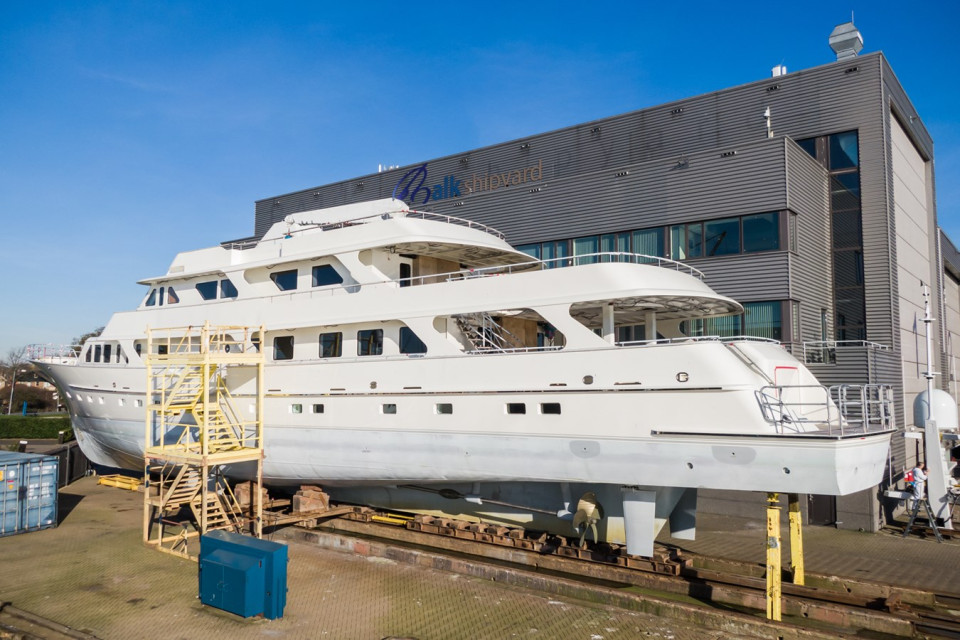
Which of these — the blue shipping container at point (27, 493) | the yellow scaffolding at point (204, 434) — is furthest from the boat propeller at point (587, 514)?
the blue shipping container at point (27, 493)

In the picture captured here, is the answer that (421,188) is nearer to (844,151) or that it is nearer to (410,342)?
(410,342)

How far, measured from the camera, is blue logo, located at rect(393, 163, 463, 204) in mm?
25016

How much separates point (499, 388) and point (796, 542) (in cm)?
519

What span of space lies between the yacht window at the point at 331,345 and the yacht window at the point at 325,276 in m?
1.19

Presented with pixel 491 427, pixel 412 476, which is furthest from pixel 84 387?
pixel 491 427

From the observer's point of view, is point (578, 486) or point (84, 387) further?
point (84, 387)

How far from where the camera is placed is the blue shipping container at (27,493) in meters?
12.4

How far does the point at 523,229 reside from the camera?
830 inches

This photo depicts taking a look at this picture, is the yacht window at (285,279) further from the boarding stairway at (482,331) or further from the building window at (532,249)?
the building window at (532,249)

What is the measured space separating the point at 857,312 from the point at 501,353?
40.9ft

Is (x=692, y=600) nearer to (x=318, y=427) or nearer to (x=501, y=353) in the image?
(x=501, y=353)

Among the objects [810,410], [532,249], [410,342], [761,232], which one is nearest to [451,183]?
[532,249]

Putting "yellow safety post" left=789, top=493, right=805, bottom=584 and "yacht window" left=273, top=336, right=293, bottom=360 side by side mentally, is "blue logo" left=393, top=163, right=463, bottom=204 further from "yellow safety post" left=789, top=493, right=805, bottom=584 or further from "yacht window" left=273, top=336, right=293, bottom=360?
"yellow safety post" left=789, top=493, right=805, bottom=584

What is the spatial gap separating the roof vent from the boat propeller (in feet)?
55.8
